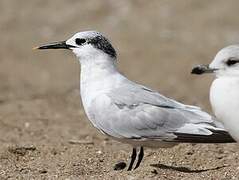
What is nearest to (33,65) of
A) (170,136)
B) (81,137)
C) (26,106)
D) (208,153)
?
(26,106)

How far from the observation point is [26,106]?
9.79m

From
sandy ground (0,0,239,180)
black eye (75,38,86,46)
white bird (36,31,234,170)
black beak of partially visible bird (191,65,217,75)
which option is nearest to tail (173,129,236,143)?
white bird (36,31,234,170)

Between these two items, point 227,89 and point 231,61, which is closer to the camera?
point 227,89

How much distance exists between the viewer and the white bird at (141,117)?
20.0 feet

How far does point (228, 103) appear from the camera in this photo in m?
5.48

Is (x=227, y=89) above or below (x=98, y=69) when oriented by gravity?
below

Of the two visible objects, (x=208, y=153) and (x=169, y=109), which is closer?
(x=169, y=109)

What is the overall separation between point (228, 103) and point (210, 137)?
23.5 inches

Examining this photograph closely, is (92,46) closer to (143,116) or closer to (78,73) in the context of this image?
(143,116)

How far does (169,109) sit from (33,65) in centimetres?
712

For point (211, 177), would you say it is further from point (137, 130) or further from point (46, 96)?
point (46, 96)

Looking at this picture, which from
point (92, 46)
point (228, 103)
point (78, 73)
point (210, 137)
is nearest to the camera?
point (228, 103)

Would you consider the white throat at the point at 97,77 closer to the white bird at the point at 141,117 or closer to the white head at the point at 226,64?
the white bird at the point at 141,117

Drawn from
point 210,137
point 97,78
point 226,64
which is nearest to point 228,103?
point 226,64
